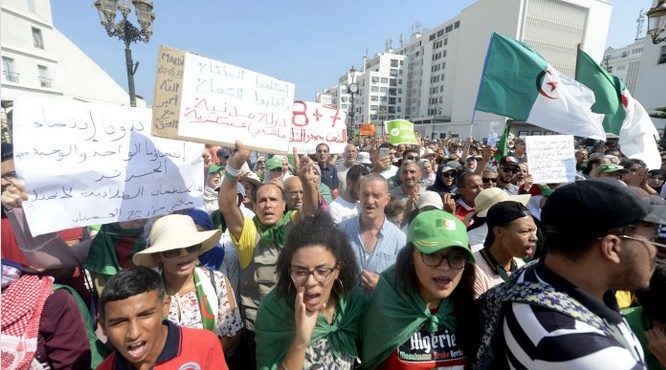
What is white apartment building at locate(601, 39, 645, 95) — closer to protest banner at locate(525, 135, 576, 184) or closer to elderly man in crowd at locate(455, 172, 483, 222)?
protest banner at locate(525, 135, 576, 184)

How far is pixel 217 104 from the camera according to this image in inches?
102

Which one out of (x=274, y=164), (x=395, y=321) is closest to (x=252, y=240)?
(x=395, y=321)

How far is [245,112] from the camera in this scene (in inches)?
107

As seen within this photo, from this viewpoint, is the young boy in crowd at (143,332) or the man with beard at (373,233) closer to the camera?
the young boy in crowd at (143,332)

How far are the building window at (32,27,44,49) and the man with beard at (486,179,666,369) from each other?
40911mm

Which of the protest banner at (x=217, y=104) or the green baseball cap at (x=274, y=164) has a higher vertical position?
the protest banner at (x=217, y=104)

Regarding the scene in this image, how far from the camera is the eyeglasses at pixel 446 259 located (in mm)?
1852

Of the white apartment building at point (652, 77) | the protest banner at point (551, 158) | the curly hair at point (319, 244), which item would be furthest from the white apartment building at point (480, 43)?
the curly hair at point (319, 244)

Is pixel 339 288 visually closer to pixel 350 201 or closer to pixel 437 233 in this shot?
pixel 437 233

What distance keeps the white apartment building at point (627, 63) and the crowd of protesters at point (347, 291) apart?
5408 cm

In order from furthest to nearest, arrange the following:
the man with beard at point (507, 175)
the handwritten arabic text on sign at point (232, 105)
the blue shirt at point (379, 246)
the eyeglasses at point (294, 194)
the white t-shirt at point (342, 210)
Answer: the man with beard at point (507, 175), the white t-shirt at point (342, 210), the eyeglasses at point (294, 194), the blue shirt at point (379, 246), the handwritten arabic text on sign at point (232, 105)

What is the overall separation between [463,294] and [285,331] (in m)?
1.02

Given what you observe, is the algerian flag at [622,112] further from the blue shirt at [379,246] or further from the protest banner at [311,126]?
the blue shirt at [379,246]

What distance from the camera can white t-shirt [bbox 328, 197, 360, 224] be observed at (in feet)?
12.5
